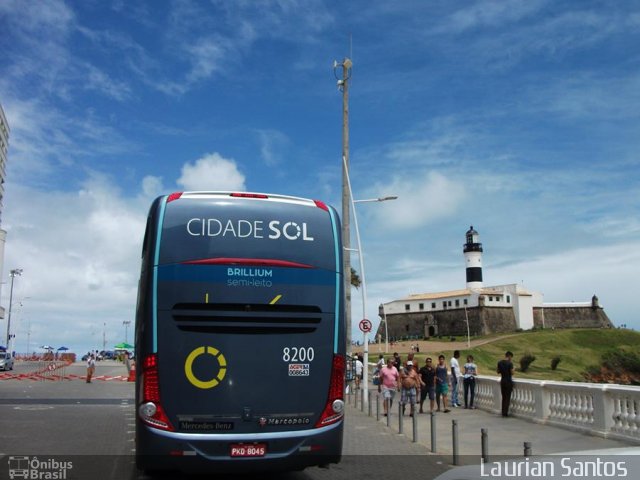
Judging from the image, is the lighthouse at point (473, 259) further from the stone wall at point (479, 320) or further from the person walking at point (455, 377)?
the person walking at point (455, 377)

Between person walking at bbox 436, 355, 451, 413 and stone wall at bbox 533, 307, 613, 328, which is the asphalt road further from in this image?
stone wall at bbox 533, 307, 613, 328

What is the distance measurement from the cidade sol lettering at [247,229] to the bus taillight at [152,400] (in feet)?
5.57

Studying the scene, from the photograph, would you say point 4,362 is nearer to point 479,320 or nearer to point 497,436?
point 497,436

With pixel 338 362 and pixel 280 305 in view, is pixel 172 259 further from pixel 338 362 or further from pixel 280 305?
pixel 338 362

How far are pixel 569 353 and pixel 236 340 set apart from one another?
329ft

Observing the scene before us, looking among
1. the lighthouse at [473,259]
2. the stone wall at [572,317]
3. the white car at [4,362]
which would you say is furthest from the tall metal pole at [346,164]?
the stone wall at [572,317]

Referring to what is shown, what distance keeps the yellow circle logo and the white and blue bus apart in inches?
0.5

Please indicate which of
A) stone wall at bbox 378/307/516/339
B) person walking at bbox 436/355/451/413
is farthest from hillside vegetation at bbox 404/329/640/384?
person walking at bbox 436/355/451/413

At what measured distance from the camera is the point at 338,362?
8.87 metres

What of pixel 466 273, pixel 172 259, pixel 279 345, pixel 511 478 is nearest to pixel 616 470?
pixel 511 478

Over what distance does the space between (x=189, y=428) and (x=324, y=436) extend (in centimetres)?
174

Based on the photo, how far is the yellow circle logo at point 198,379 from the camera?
8.17m

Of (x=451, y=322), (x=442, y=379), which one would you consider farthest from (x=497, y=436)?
(x=451, y=322)

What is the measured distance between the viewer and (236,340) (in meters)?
8.34
